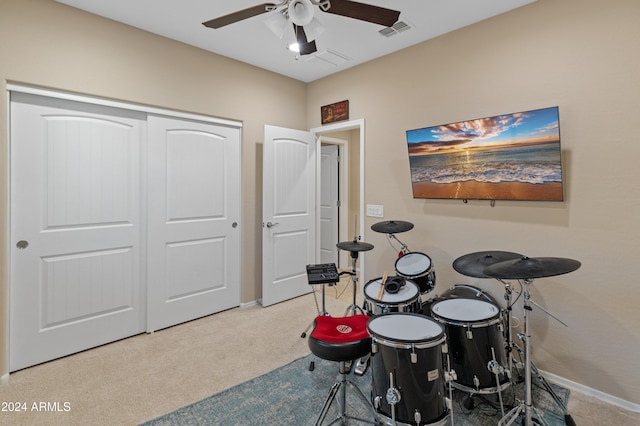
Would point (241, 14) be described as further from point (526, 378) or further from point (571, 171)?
point (526, 378)

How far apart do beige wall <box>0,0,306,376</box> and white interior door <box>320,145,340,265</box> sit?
1179 mm

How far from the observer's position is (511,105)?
98.0 inches

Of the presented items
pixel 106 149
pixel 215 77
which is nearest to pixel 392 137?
pixel 215 77

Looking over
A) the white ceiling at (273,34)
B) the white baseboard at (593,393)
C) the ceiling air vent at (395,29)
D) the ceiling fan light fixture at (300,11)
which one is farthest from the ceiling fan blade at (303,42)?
the white baseboard at (593,393)

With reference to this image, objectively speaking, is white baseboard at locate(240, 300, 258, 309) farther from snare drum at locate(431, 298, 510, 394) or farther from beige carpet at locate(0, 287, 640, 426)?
snare drum at locate(431, 298, 510, 394)

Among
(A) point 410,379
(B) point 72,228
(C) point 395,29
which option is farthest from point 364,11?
(B) point 72,228

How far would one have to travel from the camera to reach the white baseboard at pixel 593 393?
79.3 inches

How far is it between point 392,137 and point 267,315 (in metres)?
2.32

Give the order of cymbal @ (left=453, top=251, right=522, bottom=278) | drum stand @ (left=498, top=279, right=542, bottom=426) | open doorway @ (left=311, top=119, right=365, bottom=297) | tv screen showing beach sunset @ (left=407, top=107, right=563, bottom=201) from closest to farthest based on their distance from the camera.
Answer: drum stand @ (left=498, top=279, right=542, bottom=426)
cymbal @ (left=453, top=251, right=522, bottom=278)
tv screen showing beach sunset @ (left=407, top=107, right=563, bottom=201)
open doorway @ (left=311, top=119, right=365, bottom=297)

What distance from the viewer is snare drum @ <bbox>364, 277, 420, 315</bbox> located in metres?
2.02

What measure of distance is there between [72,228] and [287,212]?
6.87 feet

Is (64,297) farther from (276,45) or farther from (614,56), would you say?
(614,56)

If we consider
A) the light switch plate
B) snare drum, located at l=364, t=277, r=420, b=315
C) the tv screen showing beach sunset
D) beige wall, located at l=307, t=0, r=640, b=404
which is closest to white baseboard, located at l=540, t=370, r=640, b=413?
beige wall, located at l=307, t=0, r=640, b=404

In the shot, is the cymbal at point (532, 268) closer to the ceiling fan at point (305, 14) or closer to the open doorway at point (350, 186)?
the ceiling fan at point (305, 14)
